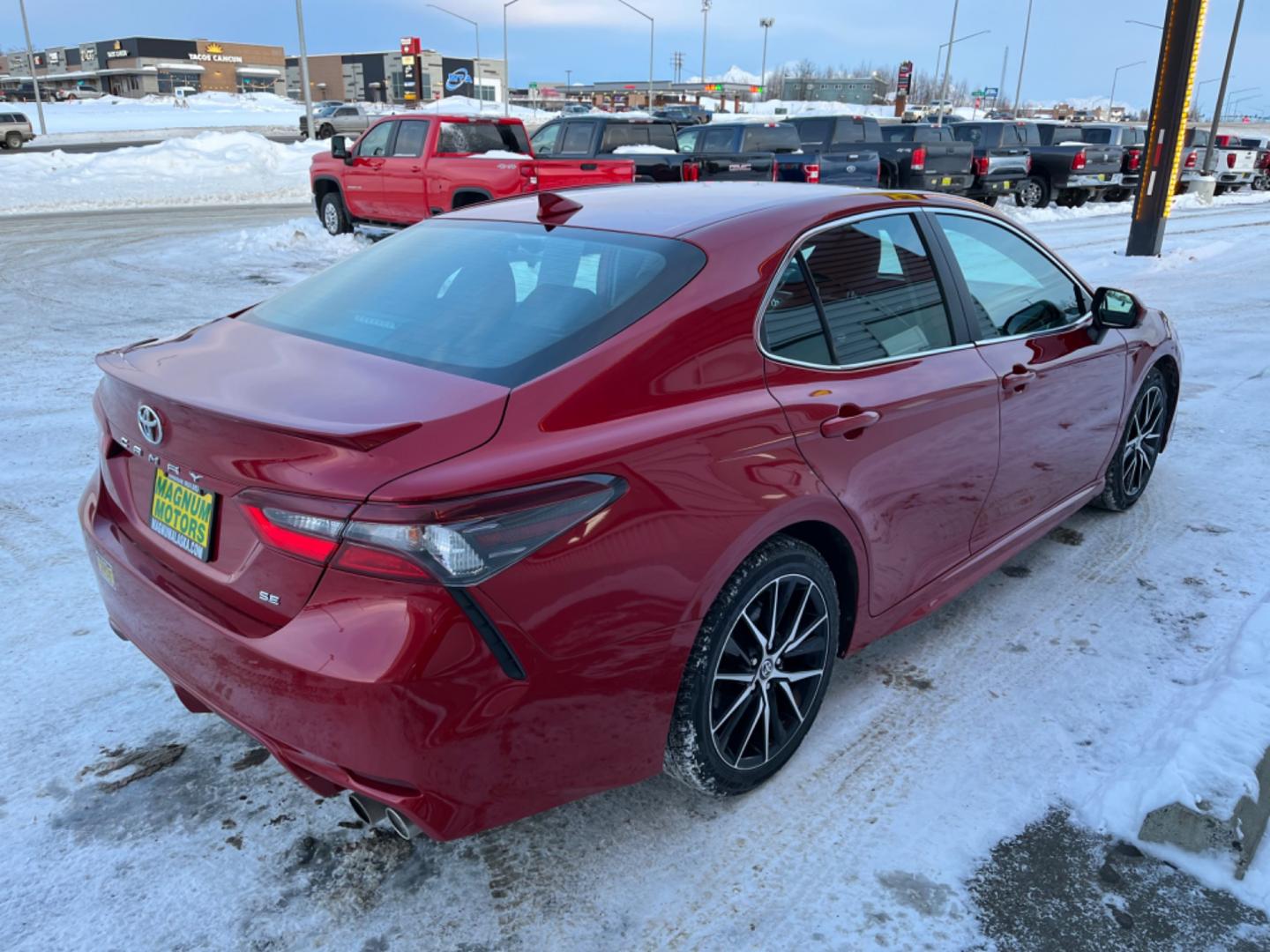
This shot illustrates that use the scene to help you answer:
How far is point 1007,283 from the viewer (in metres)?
3.94

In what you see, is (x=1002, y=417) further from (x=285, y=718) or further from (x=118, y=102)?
(x=118, y=102)

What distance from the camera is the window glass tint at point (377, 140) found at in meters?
13.9

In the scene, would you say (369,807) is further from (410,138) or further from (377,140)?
(377,140)

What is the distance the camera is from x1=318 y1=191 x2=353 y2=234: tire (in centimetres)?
1499

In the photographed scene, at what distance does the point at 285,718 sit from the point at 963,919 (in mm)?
1704

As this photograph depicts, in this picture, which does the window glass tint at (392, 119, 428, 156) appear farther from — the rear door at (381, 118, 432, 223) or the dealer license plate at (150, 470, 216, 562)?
the dealer license plate at (150, 470, 216, 562)

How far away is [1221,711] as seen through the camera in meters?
3.03

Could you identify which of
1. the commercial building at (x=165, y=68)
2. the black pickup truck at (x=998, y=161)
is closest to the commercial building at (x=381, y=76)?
the commercial building at (x=165, y=68)

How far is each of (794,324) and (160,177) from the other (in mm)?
27757

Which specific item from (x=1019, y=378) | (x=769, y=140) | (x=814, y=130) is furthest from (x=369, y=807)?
(x=814, y=130)

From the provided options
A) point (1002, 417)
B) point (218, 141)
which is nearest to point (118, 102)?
point (218, 141)

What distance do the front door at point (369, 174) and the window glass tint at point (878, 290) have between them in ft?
38.7

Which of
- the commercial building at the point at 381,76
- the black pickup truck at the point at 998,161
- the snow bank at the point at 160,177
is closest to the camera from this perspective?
the black pickup truck at the point at 998,161

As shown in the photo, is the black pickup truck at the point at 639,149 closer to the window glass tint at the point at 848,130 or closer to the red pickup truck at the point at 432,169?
the red pickup truck at the point at 432,169
